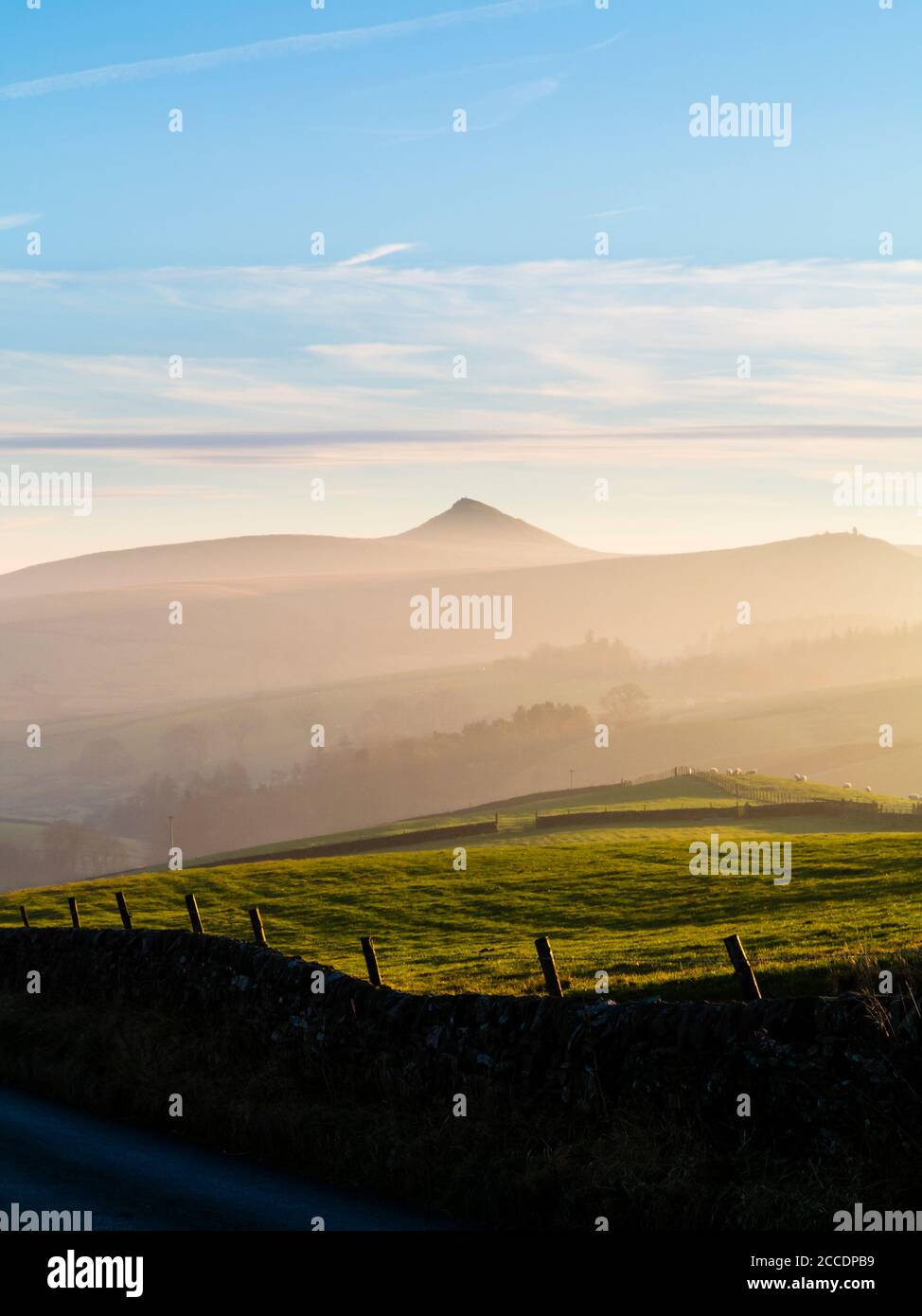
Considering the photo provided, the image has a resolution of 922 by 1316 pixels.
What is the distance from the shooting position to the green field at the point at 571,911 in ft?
78.1

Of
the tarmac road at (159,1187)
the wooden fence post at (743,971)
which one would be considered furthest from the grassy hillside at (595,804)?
the wooden fence post at (743,971)

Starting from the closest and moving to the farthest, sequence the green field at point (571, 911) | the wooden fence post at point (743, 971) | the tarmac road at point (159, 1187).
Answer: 1. the tarmac road at point (159, 1187)
2. the wooden fence post at point (743, 971)
3. the green field at point (571, 911)

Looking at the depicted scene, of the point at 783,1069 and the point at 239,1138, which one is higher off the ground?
the point at 783,1069

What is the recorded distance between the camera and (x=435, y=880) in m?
56.5

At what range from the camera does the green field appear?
23.8 metres

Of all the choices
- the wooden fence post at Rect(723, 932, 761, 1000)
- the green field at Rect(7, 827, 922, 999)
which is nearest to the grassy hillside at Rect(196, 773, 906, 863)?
the green field at Rect(7, 827, 922, 999)

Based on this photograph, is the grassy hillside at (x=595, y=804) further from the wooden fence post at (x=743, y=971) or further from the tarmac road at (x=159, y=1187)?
the wooden fence post at (x=743, y=971)

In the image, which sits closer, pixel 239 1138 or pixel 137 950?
pixel 239 1138

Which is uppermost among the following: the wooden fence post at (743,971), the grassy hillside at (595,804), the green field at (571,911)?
the wooden fence post at (743,971)

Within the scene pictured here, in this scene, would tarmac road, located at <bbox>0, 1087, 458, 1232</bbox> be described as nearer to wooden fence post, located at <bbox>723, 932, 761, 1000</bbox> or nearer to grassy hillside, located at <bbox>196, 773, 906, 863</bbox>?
wooden fence post, located at <bbox>723, 932, 761, 1000</bbox>
